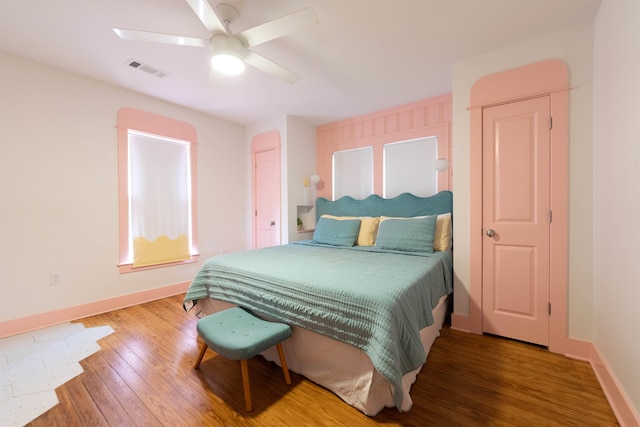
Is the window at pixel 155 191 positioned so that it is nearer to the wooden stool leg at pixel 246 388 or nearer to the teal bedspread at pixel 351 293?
the teal bedspread at pixel 351 293

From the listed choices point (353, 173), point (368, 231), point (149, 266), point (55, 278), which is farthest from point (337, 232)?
point (55, 278)

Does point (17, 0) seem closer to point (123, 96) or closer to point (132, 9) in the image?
point (132, 9)

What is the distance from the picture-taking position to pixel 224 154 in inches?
162

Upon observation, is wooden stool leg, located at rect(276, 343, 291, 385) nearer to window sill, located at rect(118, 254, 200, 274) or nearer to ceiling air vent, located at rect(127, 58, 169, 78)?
window sill, located at rect(118, 254, 200, 274)

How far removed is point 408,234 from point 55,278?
3.61 metres

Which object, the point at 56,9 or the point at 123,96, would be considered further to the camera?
the point at 123,96

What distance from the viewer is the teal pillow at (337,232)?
3205 millimetres

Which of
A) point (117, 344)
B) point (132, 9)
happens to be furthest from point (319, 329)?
point (132, 9)

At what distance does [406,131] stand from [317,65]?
60.2 inches

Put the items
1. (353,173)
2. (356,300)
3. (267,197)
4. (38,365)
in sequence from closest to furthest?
(356,300) → (38,365) → (353,173) → (267,197)

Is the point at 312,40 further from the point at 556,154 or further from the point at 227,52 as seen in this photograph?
the point at 556,154

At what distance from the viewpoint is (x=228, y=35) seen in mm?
1735

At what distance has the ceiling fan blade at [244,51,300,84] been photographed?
6.27 feet

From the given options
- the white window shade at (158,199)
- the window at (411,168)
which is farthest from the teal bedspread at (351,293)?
the white window shade at (158,199)
